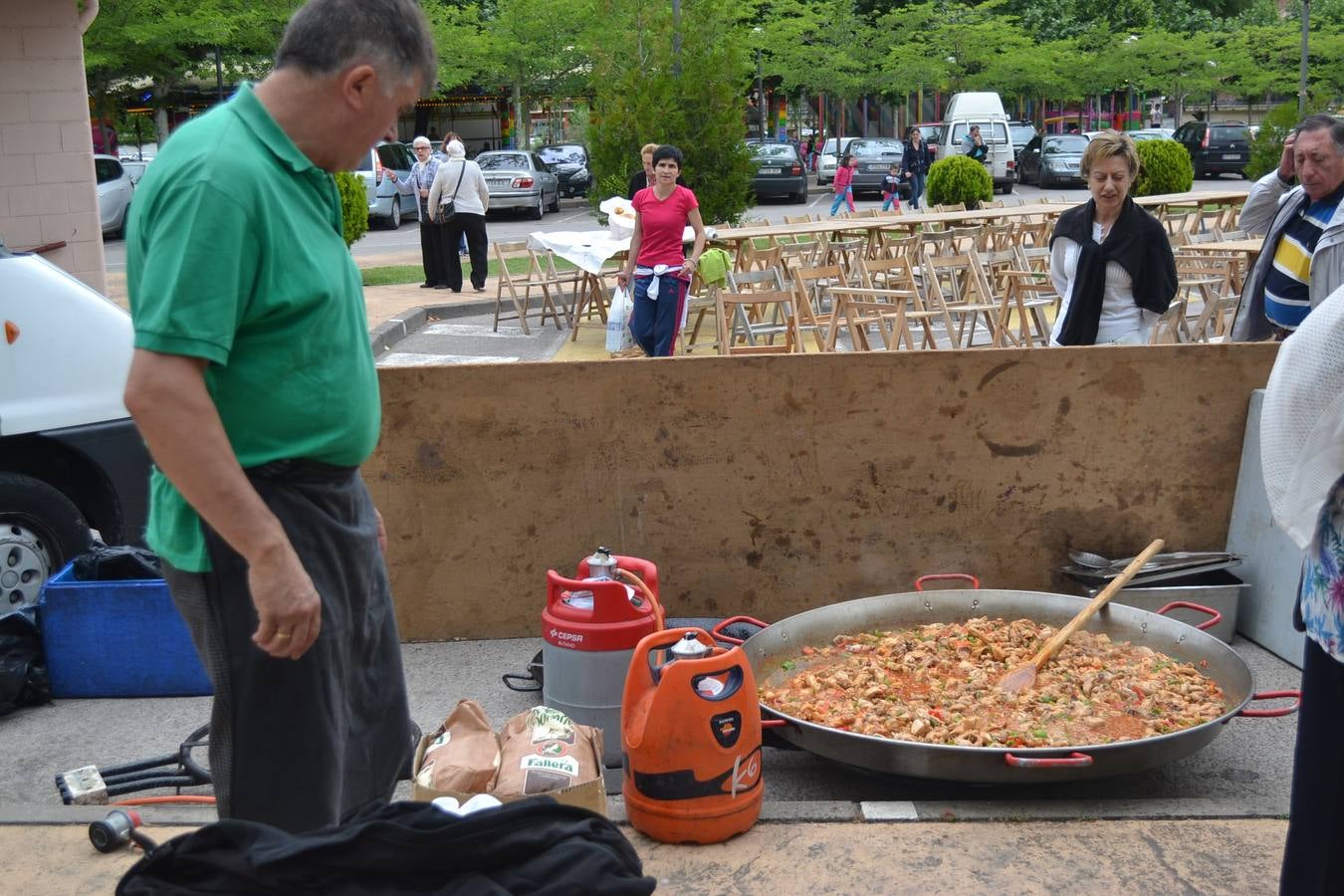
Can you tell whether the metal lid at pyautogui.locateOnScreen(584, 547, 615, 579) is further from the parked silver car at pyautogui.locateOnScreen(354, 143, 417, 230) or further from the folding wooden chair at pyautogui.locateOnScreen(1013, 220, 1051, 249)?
the parked silver car at pyautogui.locateOnScreen(354, 143, 417, 230)

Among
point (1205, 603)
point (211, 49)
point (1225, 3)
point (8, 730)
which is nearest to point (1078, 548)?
point (1205, 603)

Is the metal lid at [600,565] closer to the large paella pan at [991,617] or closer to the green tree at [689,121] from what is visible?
the large paella pan at [991,617]

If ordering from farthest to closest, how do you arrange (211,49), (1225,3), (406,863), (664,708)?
(1225,3) < (211,49) < (664,708) < (406,863)

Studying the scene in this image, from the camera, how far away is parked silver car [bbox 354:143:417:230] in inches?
1051

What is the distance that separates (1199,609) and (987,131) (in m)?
34.1

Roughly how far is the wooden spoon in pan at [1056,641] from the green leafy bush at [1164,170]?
18.7 metres

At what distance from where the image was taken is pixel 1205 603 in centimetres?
534

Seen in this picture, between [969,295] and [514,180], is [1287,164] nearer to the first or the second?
[969,295]

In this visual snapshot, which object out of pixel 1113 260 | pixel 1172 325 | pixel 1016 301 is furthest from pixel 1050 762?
pixel 1172 325

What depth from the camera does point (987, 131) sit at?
123 ft

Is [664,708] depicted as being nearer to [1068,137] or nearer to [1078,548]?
[1078,548]

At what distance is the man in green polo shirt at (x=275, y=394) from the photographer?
2.12m

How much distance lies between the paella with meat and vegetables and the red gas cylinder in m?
0.50

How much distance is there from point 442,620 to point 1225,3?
62385 millimetres
